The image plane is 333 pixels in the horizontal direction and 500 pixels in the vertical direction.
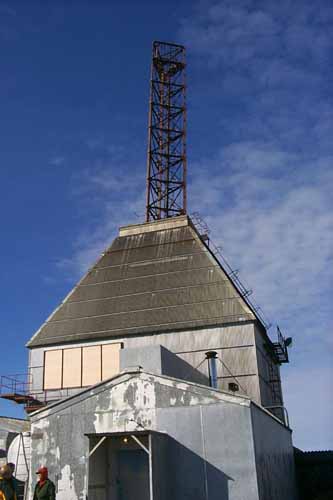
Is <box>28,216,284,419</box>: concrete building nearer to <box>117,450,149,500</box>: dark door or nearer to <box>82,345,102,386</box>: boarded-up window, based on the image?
<box>82,345,102,386</box>: boarded-up window

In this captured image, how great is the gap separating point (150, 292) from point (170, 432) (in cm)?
1466

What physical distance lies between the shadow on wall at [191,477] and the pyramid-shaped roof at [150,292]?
38.4ft

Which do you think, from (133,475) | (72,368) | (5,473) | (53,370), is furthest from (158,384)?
(53,370)

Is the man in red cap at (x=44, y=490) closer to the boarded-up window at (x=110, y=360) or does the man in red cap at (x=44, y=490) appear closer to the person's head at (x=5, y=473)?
the person's head at (x=5, y=473)

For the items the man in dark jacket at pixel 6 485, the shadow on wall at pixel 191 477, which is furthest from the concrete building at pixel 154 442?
the man in dark jacket at pixel 6 485

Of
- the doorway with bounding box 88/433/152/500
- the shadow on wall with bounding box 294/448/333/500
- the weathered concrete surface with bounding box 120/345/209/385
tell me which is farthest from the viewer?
the shadow on wall with bounding box 294/448/333/500

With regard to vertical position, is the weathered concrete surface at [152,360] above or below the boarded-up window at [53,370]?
below

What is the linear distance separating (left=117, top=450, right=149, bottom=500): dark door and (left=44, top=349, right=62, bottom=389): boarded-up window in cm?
1277

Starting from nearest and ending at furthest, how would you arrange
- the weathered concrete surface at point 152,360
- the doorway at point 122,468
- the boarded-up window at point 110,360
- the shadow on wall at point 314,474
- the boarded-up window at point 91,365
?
the doorway at point 122,468 → the weathered concrete surface at point 152,360 → the shadow on wall at point 314,474 → the boarded-up window at point 110,360 → the boarded-up window at point 91,365

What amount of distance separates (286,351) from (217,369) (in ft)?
26.1

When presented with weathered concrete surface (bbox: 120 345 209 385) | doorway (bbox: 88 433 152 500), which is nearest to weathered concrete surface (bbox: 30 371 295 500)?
doorway (bbox: 88 433 152 500)

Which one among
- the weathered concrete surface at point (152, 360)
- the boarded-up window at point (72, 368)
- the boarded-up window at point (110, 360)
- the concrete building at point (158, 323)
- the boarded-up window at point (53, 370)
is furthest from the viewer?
the boarded-up window at point (53, 370)

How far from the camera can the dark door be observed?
18.4 metres

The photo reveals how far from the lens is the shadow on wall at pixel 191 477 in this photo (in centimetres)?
1738
